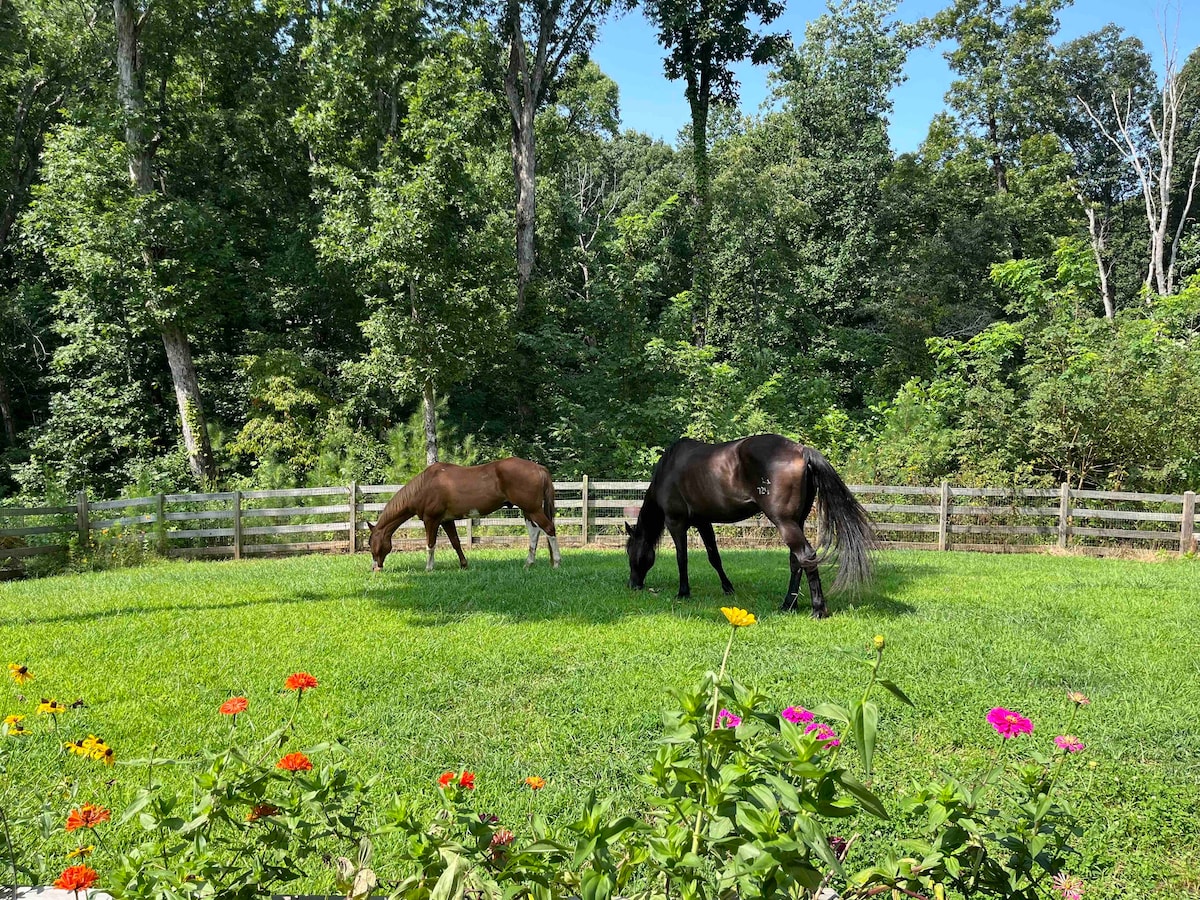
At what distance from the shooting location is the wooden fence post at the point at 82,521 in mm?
11367

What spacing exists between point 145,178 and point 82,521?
8894mm

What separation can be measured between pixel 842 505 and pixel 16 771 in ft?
19.7

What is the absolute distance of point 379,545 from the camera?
9516 mm

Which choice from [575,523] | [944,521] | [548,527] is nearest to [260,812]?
[548,527]

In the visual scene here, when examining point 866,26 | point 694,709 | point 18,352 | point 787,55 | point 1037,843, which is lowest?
point 1037,843

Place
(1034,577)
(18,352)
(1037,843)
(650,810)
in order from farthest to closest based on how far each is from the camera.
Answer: (18,352), (1034,577), (650,810), (1037,843)

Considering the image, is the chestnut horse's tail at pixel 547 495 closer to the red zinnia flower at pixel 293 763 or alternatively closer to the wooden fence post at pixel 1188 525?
the red zinnia flower at pixel 293 763

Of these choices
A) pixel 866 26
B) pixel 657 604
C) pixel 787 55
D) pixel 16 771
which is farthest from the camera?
pixel 866 26

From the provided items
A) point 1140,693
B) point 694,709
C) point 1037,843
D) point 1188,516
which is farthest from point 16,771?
point 1188,516

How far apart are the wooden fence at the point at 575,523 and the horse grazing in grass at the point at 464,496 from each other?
331cm

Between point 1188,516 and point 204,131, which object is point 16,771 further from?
point 204,131

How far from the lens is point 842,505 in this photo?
21.2 feet

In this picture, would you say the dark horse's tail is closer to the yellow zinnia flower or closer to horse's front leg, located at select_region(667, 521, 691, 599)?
horse's front leg, located at select_region(667, 521, 691, 599)

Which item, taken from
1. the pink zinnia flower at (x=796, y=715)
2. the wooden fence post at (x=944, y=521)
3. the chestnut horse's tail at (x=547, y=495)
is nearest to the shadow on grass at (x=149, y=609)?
the chestnut horse's tail at (x=547, y=495)
